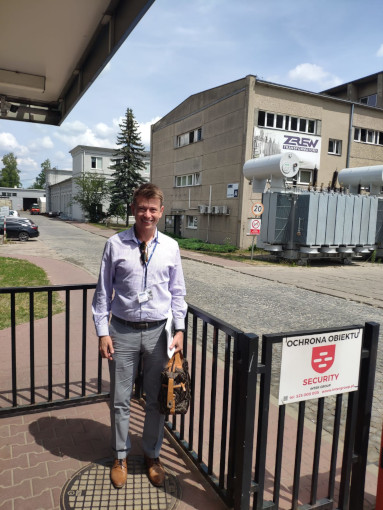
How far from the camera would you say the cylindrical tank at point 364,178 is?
20900 mm

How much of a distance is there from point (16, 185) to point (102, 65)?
11284 centimetres

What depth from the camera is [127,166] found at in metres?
46.2

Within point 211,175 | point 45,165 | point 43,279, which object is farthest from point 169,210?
point 45,165

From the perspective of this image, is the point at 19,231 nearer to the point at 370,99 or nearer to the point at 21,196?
the point at 370,99

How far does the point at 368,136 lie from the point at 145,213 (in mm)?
30845

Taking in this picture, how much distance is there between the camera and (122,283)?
2551 millimetres

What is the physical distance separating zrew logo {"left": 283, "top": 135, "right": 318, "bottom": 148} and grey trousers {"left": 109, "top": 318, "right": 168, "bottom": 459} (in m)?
24.9

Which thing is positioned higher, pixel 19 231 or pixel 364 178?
pixel 364 178

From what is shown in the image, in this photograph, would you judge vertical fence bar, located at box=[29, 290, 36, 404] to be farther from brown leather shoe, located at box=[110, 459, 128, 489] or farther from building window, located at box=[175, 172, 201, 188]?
building window, located at box=[175, 172, 201, 188]

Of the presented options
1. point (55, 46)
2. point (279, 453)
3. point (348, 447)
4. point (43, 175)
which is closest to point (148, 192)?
point (279, 453)

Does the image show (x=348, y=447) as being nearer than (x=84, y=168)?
Yes

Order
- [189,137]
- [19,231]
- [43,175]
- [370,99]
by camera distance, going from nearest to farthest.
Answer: [19,231] < [189,137] < [370,99] < [43,175]

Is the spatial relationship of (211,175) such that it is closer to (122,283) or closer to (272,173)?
Answer: (272,173)

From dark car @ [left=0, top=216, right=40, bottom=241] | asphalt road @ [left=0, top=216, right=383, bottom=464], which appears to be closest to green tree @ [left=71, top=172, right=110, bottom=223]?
dark car @ [left=0, top=216, right=40, bottom=241]
